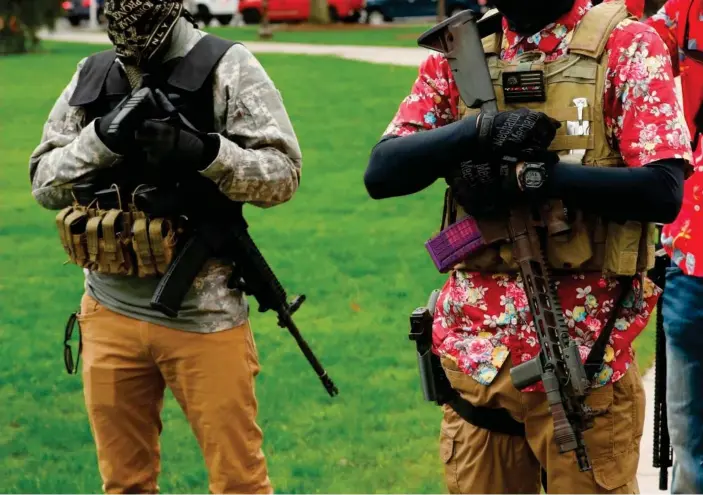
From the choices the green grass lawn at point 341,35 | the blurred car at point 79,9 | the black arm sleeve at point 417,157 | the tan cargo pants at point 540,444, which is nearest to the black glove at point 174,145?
the black arm sleeve at point 417,157

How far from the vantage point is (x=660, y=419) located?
4336mm

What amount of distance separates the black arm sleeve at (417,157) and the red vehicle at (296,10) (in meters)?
32.9

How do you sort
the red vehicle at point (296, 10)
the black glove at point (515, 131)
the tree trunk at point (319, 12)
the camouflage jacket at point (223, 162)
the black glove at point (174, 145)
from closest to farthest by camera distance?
the black glove at point (515, 131) < the black glove at point (174, 145) < the camouflage jacket at point (223, 162) < the tree trunk at point (319, 12) < the red vehicle at point (296, 10)

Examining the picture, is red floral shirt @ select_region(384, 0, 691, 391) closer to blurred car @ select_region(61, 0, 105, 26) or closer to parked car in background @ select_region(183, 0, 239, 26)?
parked car in background @ select_region(183, 0, 239, 26)

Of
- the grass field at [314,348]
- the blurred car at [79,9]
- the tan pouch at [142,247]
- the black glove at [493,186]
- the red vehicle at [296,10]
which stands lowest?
the blurred car at [79,9]

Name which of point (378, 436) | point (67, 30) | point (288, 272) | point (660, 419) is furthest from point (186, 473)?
point (67, 30)

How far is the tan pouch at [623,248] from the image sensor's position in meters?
2.91

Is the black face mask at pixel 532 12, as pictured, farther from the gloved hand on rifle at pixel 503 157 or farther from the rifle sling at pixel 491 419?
the rifle sling at pixel 491 419

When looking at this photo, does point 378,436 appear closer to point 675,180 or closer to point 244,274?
point 244,274

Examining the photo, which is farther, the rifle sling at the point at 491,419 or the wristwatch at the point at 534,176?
the rifle sling at the point at 491,419

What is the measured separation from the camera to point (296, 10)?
35.6m

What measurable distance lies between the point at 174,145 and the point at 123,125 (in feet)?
0.50

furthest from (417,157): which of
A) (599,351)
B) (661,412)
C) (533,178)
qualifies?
(661,412)

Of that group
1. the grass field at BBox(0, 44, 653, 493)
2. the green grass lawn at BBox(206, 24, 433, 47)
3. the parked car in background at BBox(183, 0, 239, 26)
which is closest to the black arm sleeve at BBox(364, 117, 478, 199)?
the grass field at BBox(0, 44, 653, 493)
